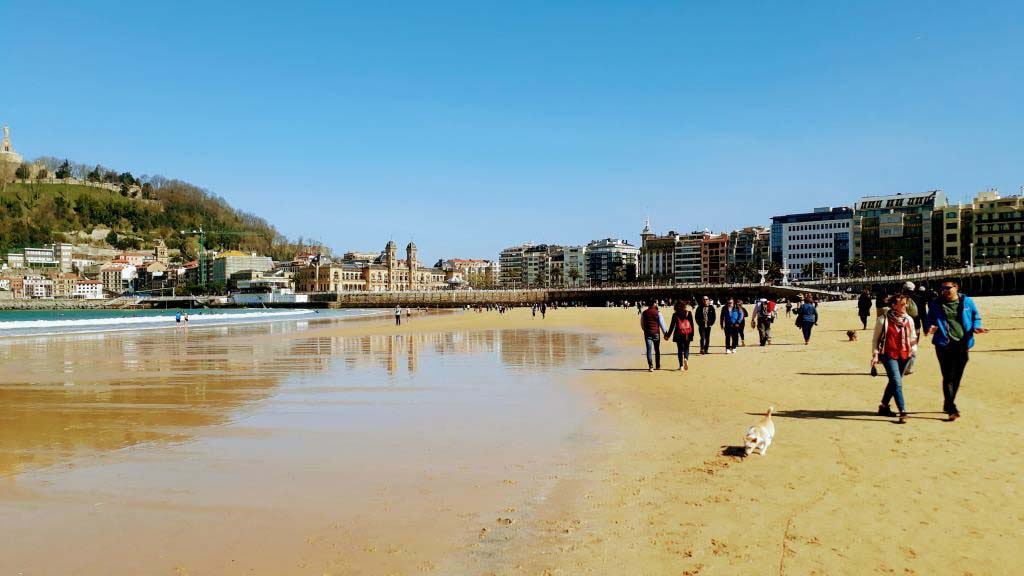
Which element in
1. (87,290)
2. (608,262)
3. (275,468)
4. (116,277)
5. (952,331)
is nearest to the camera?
(275,468)

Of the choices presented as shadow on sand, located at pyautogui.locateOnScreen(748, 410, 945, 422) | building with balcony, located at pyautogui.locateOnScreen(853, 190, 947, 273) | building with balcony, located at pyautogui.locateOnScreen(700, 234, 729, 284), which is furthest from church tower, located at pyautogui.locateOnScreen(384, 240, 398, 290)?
shadow on sand, located at pyautogui.locateOnScreen(748, 410, 945, 422)

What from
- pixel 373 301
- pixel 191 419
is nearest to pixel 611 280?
pixel 373 301

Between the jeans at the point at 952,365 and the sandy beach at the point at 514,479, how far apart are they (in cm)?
25

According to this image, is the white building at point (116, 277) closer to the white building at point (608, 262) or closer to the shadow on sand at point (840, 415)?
the white building at point (608, 262)

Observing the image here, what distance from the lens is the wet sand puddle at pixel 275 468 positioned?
434cm

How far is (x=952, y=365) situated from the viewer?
7668mm

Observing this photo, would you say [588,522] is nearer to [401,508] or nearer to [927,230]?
[401,508]

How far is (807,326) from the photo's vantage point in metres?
18.8

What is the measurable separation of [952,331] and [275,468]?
743cm

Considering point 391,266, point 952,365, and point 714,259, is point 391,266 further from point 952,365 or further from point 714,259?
point 952,365

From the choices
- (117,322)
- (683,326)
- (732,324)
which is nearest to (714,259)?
(117,322)

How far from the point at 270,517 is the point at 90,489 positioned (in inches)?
77.5

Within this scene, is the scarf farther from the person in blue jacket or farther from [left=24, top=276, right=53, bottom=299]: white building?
[left=24, top=276, right=53, bottom=299]: white building

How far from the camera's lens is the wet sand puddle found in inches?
171
